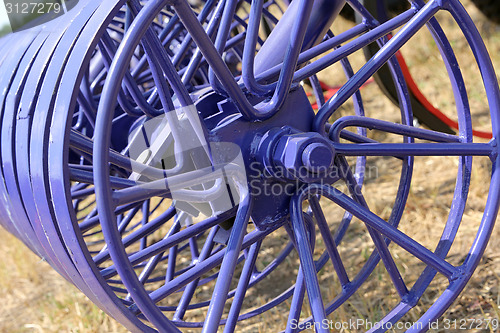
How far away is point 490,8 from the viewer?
363cm

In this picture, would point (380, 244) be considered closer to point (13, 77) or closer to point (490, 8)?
point (13, 77)

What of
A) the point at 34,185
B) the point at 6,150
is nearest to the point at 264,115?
the point at 34,185

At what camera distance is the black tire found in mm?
3607

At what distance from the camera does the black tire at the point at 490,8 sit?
361cm

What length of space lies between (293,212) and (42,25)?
2.79 feet

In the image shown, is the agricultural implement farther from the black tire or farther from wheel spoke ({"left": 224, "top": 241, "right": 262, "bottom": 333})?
the black tire

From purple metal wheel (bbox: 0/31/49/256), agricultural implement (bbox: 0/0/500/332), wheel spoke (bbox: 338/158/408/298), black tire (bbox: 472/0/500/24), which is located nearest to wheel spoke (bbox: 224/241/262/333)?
agricultural implement (bbox: 0/0/500/332)
